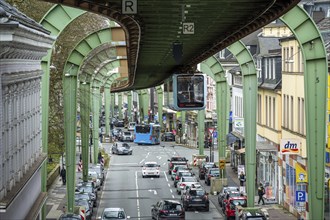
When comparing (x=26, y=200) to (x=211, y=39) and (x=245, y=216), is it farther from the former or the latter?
(x=245, y=216)

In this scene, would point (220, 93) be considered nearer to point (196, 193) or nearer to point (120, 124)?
point (196, 193)

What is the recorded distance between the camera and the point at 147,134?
112m

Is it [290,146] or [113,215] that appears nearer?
[113,215]

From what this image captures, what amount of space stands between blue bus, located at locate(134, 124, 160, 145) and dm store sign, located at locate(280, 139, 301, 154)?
65149 mm

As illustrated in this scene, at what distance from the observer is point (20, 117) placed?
2544 cm

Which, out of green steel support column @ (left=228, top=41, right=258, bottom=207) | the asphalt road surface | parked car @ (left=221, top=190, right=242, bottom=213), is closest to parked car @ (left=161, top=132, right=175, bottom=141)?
the asphalt road surface

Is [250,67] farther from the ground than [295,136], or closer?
farther from the ground

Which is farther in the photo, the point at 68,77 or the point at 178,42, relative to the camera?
the point at 68,77

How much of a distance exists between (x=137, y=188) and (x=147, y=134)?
47.3 m

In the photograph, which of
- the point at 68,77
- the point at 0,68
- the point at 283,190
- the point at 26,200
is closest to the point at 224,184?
the point at 283,190

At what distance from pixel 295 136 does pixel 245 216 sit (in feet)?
36.4

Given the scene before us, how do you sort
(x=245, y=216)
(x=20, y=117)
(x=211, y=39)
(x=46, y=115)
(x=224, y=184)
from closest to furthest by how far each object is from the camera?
1. (x=20, y=117)
2. (x=211, y=39)
3. (x=46, y=115)
4. (x=245, y=216)
5. (x=224, y=184)

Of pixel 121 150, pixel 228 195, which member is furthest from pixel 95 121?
pixel 228 195

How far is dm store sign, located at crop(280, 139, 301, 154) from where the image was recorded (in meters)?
44.4
